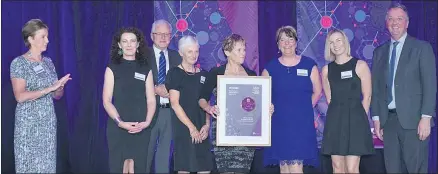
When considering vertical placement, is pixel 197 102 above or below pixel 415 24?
below

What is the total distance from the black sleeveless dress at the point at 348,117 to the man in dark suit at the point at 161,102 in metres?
1.41

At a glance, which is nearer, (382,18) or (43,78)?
(43,78)

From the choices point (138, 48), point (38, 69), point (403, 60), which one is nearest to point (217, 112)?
point (138, 48)

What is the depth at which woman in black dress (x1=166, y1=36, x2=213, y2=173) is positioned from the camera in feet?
13.5

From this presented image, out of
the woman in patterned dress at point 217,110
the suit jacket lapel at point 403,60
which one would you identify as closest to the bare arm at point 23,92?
the woman in patterned dress at point 217,110

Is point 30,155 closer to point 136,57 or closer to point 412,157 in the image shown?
point 136,57

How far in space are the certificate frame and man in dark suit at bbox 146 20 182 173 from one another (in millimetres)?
671

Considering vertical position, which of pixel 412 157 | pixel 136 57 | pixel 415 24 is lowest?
pixel 412 157

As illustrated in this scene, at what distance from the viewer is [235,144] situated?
4.07 metres

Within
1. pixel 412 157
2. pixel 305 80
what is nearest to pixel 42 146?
pixel 305 80

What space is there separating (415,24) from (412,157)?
225 centimetres

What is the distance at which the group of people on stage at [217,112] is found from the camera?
4.11 m

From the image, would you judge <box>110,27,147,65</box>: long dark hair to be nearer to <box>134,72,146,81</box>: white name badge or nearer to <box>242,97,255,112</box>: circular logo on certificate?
<box>134,72,146,81</box>: white name badge

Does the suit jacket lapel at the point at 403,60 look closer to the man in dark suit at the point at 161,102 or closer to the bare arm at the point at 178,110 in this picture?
the bare arm at the point at 178,110
